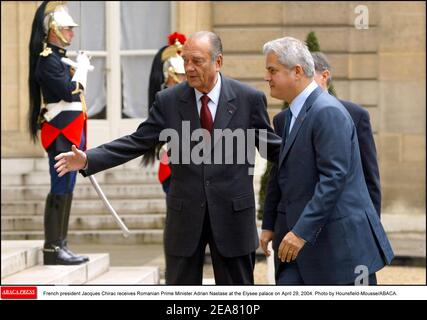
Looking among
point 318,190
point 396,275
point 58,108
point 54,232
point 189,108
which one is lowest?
point 396,275

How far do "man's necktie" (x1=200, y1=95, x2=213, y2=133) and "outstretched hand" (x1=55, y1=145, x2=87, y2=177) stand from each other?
1.99ft

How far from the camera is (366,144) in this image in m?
5.82

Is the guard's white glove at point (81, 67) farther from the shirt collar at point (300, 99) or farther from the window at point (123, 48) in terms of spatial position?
the window at point (123, 48)

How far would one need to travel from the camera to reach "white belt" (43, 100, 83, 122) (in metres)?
7.97

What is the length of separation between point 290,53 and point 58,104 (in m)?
3.50

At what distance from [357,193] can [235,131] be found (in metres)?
0.91

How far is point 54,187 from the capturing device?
27.0ft

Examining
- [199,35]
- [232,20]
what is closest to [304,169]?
[199,35]

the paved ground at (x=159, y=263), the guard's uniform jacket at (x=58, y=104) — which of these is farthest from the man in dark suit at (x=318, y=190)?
the paved ground at (x=159, y=263)

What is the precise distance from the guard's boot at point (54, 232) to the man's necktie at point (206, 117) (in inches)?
117

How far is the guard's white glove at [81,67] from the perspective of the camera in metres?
7.74

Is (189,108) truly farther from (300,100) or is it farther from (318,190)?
(318,190)

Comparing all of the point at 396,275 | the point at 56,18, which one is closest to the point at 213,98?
the point at 56,18

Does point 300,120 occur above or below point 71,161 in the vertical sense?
above
